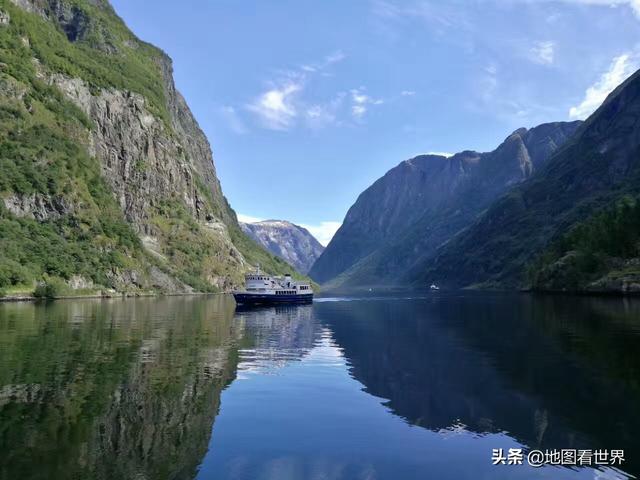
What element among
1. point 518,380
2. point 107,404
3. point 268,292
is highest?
point 268,292

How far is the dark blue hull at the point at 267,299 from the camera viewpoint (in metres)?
139

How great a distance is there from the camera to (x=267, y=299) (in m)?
146

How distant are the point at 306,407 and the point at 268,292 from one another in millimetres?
117266

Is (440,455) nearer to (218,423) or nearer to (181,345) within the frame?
(218,423)

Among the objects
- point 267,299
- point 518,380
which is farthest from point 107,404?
point 267,299

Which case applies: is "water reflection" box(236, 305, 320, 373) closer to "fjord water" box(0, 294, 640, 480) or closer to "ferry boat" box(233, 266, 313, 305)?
"fjord water" box(0, 294, 640, 480)

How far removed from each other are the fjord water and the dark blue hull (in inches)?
3145

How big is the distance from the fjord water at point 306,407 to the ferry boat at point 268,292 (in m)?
80.8

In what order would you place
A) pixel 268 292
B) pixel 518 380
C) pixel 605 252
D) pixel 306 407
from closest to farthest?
pixel 306 407 → pixel 518 380 → pixel 268 292 → pixel 605 252

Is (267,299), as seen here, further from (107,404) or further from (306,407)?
(107,404)

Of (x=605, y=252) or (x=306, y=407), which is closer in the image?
(x=306, y=407)

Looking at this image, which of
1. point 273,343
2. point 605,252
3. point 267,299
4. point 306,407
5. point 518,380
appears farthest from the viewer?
point 605,252

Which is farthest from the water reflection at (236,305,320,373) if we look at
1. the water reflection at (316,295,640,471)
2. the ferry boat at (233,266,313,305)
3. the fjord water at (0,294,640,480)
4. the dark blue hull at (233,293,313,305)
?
the ferry boat at (233,266,313,305)

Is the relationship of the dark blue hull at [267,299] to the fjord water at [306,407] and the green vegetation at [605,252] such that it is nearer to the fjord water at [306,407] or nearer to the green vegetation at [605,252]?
the fjord water at [306,407]
